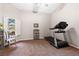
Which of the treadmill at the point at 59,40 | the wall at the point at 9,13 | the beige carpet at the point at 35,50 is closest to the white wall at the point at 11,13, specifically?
the wall at the point at 9,13

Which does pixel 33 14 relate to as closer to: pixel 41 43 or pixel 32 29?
pixel 32 29

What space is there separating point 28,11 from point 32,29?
45 cm

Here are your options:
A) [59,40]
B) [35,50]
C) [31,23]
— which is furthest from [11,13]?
[59,40]

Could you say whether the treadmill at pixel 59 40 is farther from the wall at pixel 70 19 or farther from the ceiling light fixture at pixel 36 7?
the ceiling light fixture at pixel 36 7

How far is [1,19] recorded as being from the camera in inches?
102

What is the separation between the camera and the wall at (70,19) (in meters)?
2.69

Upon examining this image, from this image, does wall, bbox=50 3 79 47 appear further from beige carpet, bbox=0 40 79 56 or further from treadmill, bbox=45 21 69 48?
beige carpet, bbox=0 40 79 56

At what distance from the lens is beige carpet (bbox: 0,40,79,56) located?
8.55ft

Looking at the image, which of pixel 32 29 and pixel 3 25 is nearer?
pixel 3 25

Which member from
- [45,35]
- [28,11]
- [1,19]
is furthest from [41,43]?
[1,19]

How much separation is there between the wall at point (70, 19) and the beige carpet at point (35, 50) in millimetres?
245

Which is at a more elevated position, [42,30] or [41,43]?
[42,30]

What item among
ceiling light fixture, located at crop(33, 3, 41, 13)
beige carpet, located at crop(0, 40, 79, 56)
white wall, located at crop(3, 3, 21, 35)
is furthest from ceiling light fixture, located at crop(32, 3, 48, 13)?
beige carpet, located at crop(0, 40, 79, 56)

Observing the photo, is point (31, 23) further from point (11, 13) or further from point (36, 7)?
point (11, 13)
